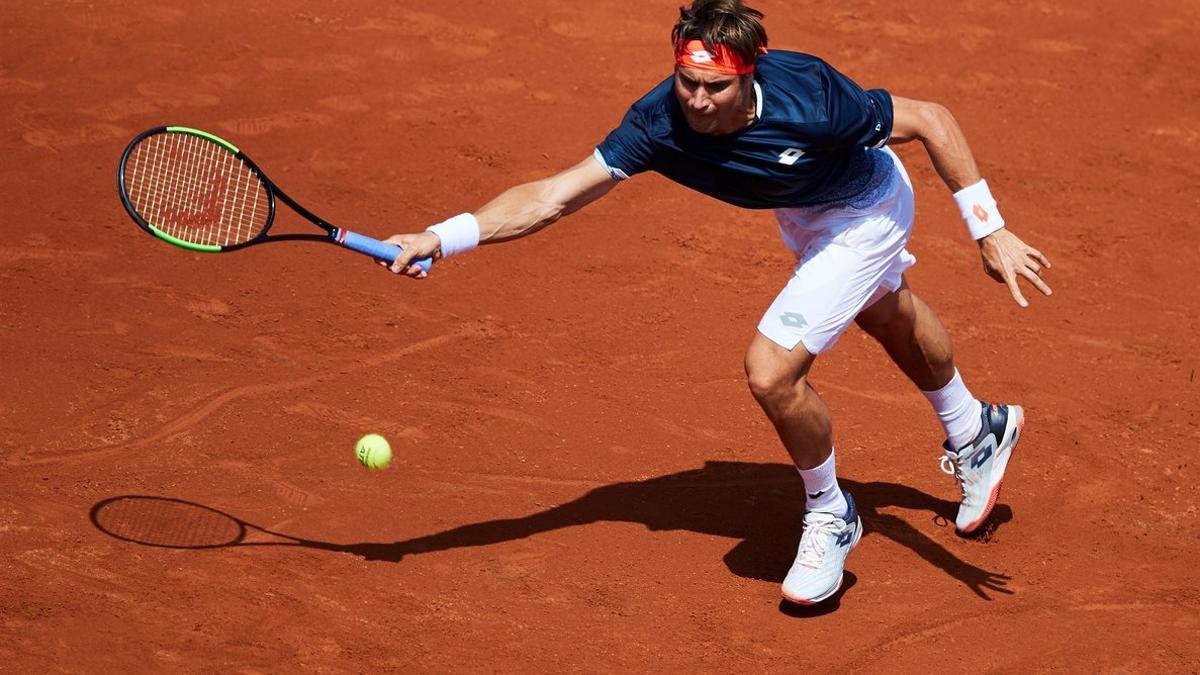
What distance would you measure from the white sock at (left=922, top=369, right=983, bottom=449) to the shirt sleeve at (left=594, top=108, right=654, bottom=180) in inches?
63.2

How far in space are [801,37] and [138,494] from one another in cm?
592

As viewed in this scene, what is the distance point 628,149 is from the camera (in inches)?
198

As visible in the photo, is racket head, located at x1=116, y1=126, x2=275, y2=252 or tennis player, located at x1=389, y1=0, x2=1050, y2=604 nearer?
tennis player, located at x1=389, y1=0, x2=1050, y2=604

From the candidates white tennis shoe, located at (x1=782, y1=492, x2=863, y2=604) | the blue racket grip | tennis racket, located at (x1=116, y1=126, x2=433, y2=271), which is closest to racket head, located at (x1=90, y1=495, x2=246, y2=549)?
tennis racket, located at (x1=116, y1=126, x2=433, y2=271)

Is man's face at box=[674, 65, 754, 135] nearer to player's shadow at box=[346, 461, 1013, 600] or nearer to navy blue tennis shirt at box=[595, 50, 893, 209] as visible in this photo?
navy blue tennis shirt at box=[595, 50, 893, 209]

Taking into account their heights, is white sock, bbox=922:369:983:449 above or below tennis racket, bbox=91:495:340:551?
below

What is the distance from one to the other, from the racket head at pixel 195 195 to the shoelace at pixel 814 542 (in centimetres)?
241

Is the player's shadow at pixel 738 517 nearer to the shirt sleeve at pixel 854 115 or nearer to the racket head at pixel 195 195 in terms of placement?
the racket head at pixel 195 195

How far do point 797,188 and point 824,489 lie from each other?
1.12 m

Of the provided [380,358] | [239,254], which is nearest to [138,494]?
[380,358]

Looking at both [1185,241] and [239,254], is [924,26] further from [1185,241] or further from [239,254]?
[239,254]

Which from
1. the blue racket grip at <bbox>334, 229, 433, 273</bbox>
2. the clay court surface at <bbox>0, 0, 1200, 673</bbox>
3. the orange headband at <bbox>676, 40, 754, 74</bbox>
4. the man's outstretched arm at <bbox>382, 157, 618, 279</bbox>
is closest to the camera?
the orange headband at <bbox>676, 40, 754, 74</bbox>

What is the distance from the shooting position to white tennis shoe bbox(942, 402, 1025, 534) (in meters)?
5.74

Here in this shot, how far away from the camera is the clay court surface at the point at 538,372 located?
5113 millimetres
